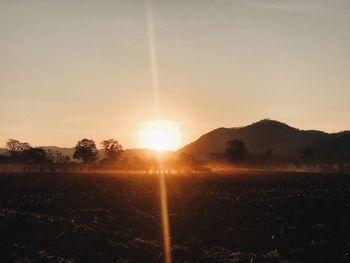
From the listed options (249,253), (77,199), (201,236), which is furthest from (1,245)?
(77,199)

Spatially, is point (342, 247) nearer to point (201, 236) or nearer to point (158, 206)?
point (201, 236)

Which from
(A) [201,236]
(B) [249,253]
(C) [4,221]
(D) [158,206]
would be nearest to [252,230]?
(A) [201,236]

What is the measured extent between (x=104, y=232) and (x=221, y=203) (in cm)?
1943

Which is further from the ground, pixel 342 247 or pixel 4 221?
pixel 4 221

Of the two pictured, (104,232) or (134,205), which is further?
(134,205)

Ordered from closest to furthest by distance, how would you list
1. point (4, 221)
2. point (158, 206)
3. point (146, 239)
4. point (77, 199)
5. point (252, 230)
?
point (146, 239)
point (252, 230)
point (4, 221)
point (158, 206)
point (77, 199)

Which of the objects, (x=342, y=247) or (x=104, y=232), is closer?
(x=342, y=247)

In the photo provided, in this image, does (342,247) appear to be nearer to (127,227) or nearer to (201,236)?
(201,236)

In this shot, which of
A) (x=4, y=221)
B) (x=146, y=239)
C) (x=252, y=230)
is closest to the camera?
(x=146, y=239)

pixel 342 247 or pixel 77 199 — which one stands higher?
pixel 77 199

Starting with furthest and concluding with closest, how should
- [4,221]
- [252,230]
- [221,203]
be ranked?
[221,203] → [4,221] → [252,230]

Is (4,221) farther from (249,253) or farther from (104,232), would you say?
(249,253)

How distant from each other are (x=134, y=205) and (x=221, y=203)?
31.0 feet

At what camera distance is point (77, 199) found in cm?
4894
